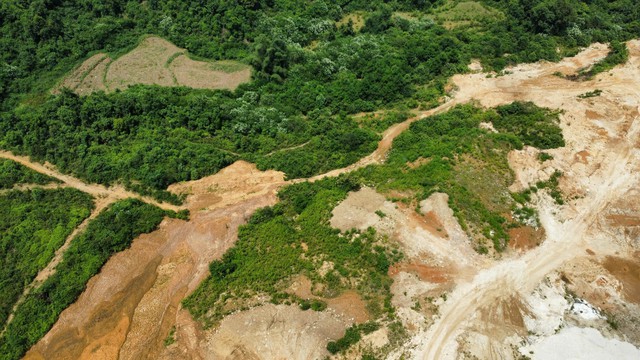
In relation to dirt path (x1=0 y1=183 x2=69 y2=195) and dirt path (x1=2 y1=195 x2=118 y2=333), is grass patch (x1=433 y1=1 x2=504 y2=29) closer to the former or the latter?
dirt path (x1=2 y1=195 x2=118 y2=333)

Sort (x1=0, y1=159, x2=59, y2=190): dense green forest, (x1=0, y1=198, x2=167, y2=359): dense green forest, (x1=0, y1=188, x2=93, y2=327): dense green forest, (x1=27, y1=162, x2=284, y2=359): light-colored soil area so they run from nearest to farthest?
1. (x1=27, y1=162, x2=284, y2=359): light-colored soil area
2. (x1=0, y1=198, x2=167, y2=359): dense green forest
3. (x1=0, y1=188, x2=93, y2=327): dense green forest
4. (x1=0, y1=159, x2=59, y2=190): dense green forest

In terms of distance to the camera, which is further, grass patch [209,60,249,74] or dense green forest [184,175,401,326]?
grass patch [209,60,249,74]

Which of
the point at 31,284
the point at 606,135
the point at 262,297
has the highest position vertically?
the point at 606,135

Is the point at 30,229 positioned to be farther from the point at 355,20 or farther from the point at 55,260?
the point at 355,20

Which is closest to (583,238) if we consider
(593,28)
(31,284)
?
(593,28)

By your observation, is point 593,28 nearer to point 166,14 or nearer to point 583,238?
point 583,238

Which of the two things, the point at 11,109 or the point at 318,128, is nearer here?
the point at 318,128

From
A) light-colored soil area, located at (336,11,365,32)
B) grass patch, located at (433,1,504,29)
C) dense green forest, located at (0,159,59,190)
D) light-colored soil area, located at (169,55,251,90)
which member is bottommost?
dense green forest, located at (0,159,59,190)

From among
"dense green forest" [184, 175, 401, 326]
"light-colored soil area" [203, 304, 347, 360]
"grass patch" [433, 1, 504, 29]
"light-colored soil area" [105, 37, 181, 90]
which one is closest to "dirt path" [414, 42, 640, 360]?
"dense green forest" [184, 175, 401, 326]
